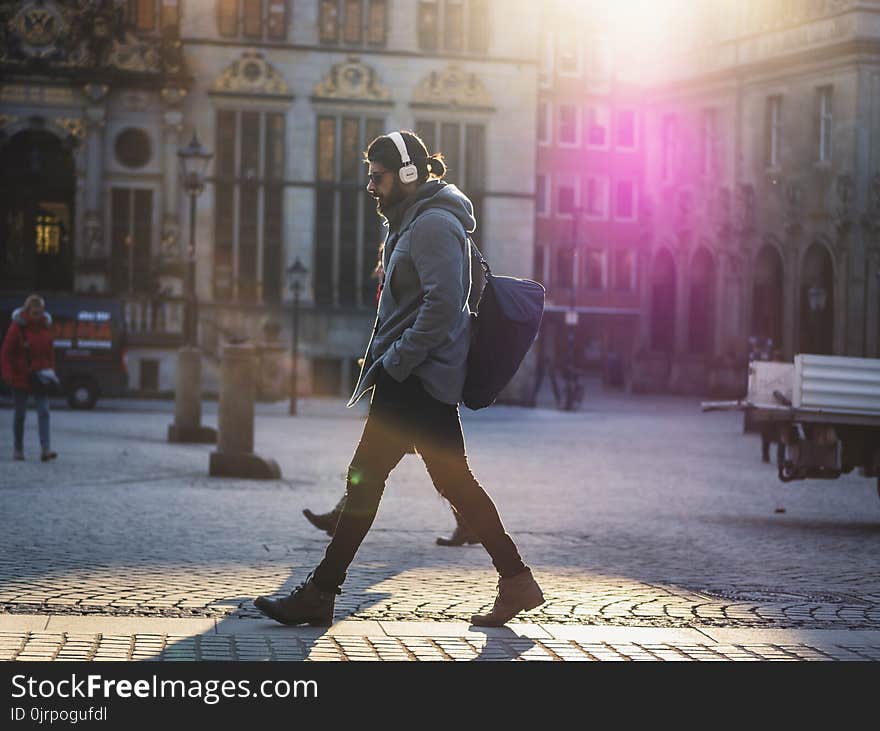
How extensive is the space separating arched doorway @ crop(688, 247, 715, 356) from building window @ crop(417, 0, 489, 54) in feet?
40.4

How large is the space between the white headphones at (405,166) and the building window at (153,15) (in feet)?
127

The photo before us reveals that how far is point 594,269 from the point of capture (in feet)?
251

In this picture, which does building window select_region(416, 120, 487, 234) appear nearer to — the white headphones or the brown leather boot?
the white headphones

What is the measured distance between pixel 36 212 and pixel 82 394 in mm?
11708

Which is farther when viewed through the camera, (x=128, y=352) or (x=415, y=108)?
(x=415, y=108)

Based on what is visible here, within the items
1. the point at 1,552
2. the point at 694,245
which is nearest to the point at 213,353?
the point at 694,245

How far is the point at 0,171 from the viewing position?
4566 centimetres

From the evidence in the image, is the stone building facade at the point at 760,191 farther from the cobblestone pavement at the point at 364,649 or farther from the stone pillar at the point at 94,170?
the cobblestone pavement at the point at 364,649

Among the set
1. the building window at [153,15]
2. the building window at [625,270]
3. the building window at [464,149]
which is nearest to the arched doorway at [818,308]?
the building window at [464,149]

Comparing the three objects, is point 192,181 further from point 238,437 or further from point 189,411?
point 238,437

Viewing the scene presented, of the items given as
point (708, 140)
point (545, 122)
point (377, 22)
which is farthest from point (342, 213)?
point (545, 122)

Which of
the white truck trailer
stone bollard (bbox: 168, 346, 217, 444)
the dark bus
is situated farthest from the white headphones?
the dark bus
